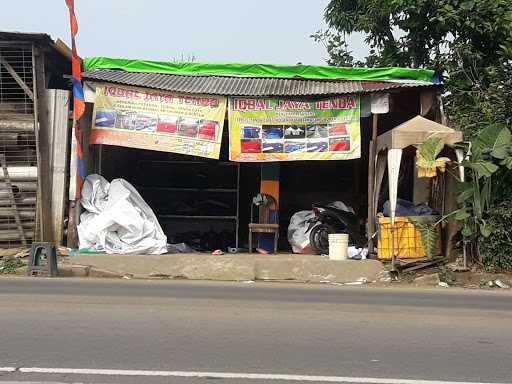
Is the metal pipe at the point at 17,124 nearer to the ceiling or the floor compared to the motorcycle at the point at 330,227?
nearer to the ceiling

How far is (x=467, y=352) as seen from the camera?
586 cm

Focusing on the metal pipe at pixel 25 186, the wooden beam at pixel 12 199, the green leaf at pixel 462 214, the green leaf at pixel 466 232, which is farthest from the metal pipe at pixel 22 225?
the green leaf at pixel 466 232

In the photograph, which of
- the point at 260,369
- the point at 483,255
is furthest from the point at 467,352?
the point at 483,255

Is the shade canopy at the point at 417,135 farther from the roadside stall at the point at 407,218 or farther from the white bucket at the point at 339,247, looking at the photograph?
the white bucket at the point at 339,247

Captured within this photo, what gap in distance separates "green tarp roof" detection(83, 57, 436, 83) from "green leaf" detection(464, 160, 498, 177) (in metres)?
2.89

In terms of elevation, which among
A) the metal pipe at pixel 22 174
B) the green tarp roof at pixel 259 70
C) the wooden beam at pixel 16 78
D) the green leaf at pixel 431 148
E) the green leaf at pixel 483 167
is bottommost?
the metal pipe at pixel 22 174

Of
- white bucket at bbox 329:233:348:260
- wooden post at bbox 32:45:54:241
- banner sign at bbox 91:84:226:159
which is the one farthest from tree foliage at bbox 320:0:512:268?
wooden post at bbox 32:45:54:241

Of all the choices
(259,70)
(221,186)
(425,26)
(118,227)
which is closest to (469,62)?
(425,26)

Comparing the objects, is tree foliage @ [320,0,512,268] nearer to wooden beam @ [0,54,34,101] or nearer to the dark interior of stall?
the dark interior of stall

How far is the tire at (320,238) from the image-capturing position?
44.9 ft

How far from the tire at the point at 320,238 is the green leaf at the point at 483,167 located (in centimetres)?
349

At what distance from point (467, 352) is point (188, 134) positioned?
8.50 metres

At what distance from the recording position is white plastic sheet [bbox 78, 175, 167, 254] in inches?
501

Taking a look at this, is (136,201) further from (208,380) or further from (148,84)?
(208,380)
